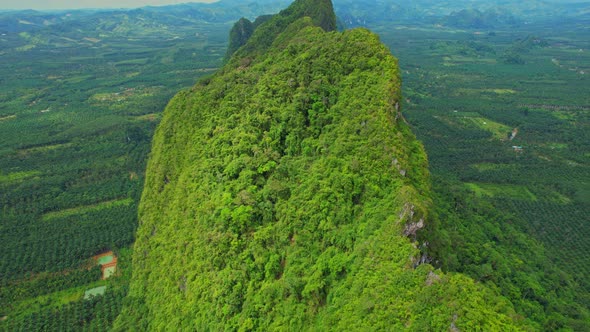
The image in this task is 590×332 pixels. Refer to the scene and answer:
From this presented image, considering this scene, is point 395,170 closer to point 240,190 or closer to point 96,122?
point 240,190

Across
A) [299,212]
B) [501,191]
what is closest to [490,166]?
[501,191]

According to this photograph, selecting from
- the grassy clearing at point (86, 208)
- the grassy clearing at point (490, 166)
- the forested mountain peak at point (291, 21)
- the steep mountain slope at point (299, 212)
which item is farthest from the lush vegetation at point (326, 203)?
the forested mountain peak at point (291, 21)

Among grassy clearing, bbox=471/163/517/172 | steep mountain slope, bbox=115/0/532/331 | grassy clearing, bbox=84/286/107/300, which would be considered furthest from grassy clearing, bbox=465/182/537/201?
grassy clearing, bbox=84/286/107/300

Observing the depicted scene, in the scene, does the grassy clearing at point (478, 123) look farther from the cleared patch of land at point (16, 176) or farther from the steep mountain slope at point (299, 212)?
the cleared patch of land at point (16, 176)

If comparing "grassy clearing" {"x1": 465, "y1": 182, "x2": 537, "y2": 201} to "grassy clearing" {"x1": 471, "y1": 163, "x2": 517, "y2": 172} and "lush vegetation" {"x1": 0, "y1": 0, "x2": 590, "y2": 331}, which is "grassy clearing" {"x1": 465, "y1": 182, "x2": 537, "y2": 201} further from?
"grassy clearing" {"x1": 471, "y1": 163, "x2": 517, "y2": 172}

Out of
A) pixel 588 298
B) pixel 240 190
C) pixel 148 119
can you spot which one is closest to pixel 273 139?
pixel 240 190

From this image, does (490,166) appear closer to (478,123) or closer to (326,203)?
(478,123)
